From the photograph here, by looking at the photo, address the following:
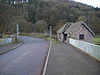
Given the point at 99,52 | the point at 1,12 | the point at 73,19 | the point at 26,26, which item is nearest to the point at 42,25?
the point at 26,26

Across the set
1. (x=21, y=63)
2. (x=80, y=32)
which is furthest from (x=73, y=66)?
(x=80, y=32)

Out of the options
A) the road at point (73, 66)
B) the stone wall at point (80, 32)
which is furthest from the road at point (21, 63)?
the stone wall at point (80, 32)

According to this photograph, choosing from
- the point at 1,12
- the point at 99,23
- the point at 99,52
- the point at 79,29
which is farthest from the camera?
the point at 99,23

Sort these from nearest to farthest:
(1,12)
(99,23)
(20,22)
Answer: (1,12) → (99,23) → (20,22)

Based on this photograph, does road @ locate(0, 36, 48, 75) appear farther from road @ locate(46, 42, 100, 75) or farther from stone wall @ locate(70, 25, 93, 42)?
stone wall @ locate(70, 25, 93, 42)

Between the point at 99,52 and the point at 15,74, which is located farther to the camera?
the point at 99,52

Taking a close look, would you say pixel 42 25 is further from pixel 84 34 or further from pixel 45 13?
pixel 84 34

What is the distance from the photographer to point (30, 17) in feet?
398

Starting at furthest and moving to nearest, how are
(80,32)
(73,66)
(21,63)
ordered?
1. (80,32)
2. (21,63)
3. (73,66)

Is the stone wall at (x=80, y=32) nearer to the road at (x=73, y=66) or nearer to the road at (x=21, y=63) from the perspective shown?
the road at (x=21, y=63)

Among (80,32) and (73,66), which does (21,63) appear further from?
(80,32)

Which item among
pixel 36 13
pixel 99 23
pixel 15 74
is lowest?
pixel 15 74

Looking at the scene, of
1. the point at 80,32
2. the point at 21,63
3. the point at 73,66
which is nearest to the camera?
the point at 73,66

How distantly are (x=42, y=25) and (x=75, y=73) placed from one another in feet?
300
